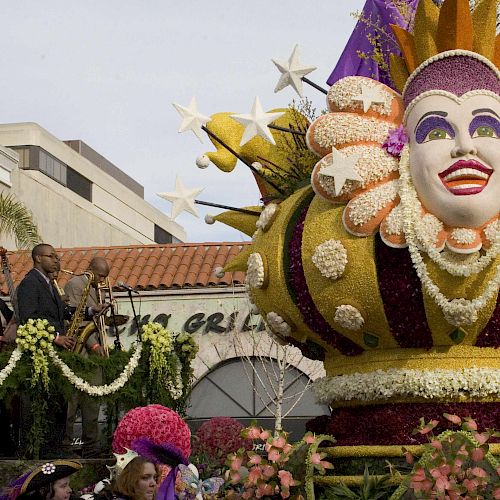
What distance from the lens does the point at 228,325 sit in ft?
66.8

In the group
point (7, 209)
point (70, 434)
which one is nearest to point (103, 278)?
point (70, 434)

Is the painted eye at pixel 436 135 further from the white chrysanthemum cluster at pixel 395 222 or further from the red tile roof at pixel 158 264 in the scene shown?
the red tile roof at pixel 158 264

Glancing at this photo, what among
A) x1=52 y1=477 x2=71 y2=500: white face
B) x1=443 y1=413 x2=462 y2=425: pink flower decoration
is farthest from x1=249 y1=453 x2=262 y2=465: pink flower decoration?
x1=52 y1=477 x2=71 y2=500: white face

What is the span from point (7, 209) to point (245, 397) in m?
6.22

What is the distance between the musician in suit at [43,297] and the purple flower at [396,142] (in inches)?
156

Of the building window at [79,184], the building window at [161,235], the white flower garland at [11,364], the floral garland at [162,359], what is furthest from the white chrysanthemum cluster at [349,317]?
the building window at [161,235]

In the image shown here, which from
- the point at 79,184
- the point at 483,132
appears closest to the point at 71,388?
the point at 483,132

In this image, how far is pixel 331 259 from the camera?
720 centimetres

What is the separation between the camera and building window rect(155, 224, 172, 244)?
45.8 meters

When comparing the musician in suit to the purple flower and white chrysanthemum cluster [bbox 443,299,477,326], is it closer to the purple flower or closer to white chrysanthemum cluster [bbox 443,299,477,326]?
the purple flower

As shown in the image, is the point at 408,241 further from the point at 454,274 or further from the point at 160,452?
the point at 160,452

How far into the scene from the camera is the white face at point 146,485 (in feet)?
19.9

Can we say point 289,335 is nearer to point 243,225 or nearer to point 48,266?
point 243,225

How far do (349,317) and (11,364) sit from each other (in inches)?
142
